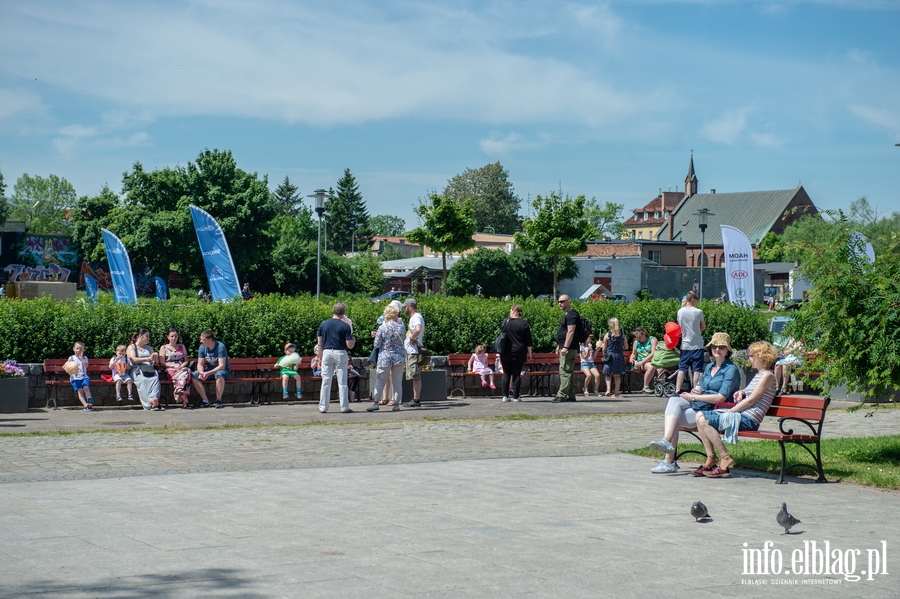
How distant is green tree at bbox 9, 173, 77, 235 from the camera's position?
118938 mm

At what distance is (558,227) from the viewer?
56938 millimetres

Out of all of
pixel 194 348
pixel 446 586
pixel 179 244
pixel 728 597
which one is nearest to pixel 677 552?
pixel 728 597

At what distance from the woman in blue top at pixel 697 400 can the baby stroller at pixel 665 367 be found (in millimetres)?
10112

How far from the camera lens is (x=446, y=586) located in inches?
211

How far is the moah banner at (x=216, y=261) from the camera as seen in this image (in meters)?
23.6

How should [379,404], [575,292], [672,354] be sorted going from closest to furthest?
[379,404] < [672,354] < [575,292]

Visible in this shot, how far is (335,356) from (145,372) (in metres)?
3.32

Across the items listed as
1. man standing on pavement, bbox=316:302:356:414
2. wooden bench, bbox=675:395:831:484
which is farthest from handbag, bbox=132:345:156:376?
wooden bench, bbox=675:395:831:484

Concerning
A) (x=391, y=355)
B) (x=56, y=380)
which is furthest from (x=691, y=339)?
(x=56, y=380)

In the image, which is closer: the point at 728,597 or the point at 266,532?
the point at 728,597

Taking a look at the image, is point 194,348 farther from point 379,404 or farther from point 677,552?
point 677,552

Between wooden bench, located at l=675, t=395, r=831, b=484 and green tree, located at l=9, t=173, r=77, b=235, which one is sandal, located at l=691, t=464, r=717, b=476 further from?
green tree, located at l=9, t=173, r=77, b=235

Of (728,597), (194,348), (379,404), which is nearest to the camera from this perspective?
(728,597)

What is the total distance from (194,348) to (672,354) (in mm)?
9377
